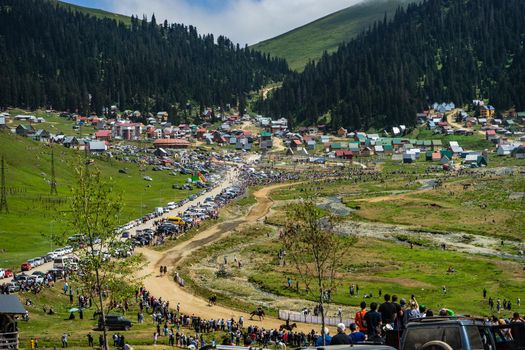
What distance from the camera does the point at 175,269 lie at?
2576 inches

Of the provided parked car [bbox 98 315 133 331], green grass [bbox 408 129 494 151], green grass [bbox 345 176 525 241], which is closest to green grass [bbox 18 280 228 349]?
parked car [bbox 98 315 133 331]

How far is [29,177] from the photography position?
335ft

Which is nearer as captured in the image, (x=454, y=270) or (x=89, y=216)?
(x=89, y=216)

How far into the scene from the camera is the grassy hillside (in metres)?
70.1

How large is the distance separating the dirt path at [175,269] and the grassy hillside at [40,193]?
6.73m

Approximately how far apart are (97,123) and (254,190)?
83.1m

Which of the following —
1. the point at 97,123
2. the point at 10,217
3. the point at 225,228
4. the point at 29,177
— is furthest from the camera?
the point at 97,123

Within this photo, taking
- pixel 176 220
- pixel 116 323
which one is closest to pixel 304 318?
pixel 116 323

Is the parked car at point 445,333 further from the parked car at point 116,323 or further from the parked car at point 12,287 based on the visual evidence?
the parked car at point 12,287

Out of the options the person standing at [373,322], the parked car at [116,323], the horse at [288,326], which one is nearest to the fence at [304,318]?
the horse at [288,326]

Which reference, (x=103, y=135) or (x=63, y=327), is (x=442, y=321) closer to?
(x=63, y=327)

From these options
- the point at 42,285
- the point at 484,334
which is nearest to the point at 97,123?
the point at 42,285

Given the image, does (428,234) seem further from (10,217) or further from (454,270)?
(10,217)

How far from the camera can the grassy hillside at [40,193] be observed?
70.1 metres
